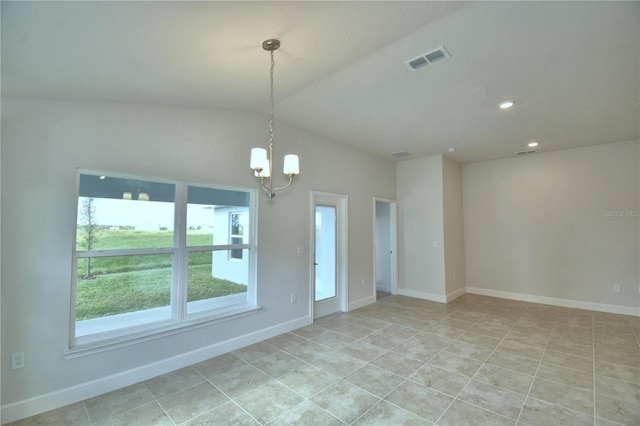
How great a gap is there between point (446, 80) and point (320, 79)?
1279 millimetres

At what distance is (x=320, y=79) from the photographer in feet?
9.42

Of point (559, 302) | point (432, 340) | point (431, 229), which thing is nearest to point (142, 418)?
point (432, 340)

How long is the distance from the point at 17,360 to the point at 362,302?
4506 mm

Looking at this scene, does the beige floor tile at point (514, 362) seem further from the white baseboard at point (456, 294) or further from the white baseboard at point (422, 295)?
the white baseboard at point (456, 294)

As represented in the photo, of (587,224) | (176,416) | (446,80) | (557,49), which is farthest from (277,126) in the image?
(587,224)

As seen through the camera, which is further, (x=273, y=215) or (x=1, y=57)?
(x=273, y=215)

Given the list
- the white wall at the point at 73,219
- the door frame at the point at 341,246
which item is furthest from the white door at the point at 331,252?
the white wall at the point at 73,219

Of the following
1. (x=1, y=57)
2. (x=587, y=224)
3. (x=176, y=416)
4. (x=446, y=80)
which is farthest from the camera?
(x=587, y=224)

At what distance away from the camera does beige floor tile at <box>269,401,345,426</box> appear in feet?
7.09

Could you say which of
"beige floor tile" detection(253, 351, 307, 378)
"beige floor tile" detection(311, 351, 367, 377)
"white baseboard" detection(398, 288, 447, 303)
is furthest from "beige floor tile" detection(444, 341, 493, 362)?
"white baseboard" detection(398, 288, 447, 303)

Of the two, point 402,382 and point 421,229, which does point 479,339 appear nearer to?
point 402,382

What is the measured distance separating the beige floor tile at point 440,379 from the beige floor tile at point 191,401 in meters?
1.84

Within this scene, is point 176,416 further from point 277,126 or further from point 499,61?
point 499,61

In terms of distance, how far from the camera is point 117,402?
7.98 ft
